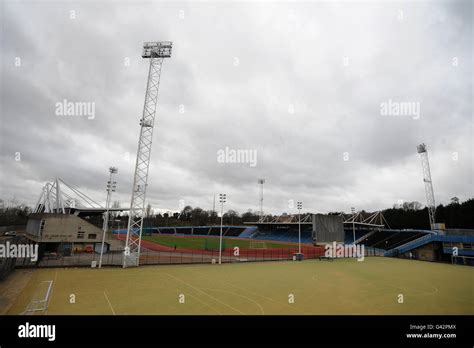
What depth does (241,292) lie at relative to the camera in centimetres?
1983

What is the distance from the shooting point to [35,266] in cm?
2817

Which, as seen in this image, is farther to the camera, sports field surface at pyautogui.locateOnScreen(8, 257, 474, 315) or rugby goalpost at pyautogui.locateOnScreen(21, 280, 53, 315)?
sports field surface at pyautogui.locateOnScreen(8, 257, 474, 315)

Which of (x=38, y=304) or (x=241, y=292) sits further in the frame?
(x=241, y=292)

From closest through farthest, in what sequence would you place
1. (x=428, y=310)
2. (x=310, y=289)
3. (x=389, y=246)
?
(x=428, y=310)
(x=310, y=289)
(x=389, y=246)

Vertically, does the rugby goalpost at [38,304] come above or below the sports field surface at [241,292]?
above

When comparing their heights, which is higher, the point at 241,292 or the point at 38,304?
the point at 38,304

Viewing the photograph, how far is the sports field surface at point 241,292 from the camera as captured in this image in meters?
15.6

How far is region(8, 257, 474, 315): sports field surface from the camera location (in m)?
15.6

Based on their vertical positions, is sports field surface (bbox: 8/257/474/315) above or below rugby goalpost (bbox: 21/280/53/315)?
below

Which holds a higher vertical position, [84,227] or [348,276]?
[84,227]

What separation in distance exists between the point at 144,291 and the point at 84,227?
25996 millimetres

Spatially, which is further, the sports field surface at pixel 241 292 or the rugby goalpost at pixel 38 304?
the sports field surface at pixel 241 292

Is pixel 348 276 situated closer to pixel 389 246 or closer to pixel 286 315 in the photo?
pixel 286 315
